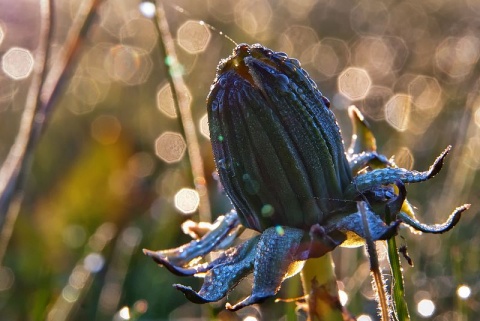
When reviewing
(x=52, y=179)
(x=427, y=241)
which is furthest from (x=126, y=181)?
(x=427, y=241)

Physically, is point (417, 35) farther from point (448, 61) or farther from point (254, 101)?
point (254, 101)

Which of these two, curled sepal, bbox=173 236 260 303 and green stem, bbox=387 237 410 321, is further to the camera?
green stem, bbox=387 237 410 321

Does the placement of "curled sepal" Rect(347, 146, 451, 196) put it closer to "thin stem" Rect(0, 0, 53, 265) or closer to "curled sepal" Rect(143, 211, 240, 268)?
"curled sepal" Rect(143, 211, 240, 268)

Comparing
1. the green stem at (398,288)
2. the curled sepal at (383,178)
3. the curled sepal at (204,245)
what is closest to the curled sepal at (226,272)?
the curled sepal at (204,245)

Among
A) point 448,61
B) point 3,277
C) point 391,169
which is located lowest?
point 3,277

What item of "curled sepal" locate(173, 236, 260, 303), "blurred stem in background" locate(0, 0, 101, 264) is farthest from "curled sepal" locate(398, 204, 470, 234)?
"blurred stem in background" locate(0, 0, 101, 264)

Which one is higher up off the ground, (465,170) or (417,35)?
(417,35)
